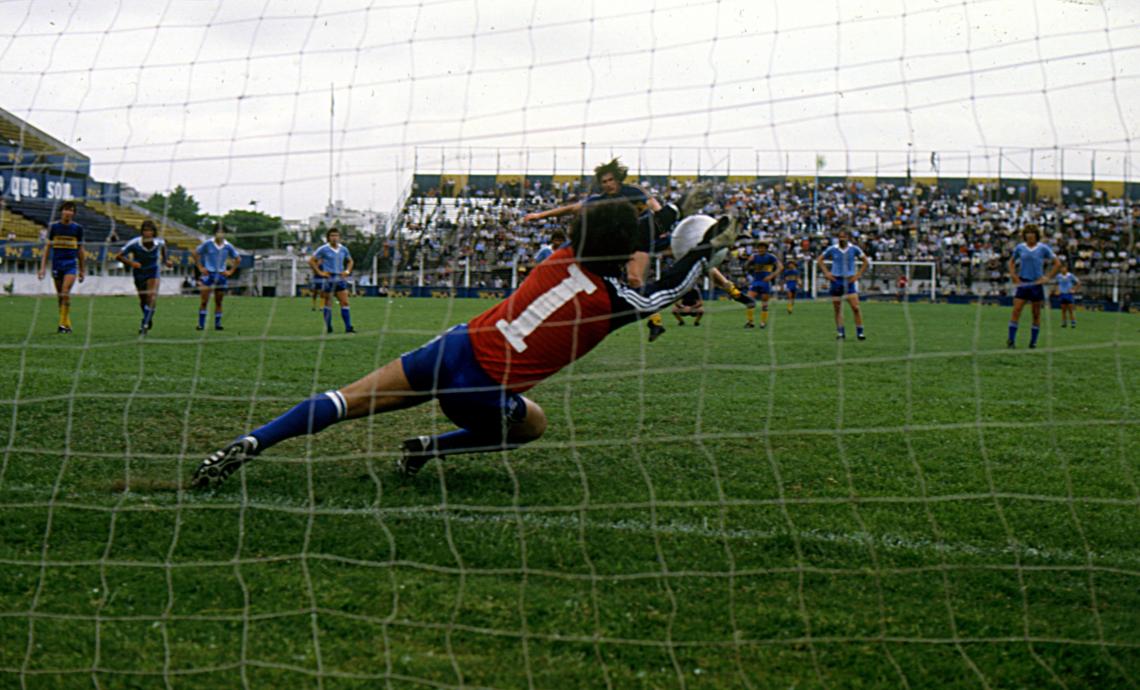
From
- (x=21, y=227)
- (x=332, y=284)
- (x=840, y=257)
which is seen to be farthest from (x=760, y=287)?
(x=21, y=227)

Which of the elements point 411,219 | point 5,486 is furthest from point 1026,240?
point 5,486

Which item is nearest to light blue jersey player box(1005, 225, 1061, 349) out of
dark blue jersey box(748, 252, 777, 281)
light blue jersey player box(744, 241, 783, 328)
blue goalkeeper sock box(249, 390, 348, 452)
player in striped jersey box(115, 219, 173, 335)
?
light blue jersey player box(744, 241, 783, 328)

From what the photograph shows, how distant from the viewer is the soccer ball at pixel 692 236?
4.09m

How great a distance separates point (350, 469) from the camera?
5246 millimetres

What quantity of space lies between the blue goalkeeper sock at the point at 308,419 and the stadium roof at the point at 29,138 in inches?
59.1

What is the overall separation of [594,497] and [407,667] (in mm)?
1939

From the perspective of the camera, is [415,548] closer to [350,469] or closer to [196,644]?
[196,644]

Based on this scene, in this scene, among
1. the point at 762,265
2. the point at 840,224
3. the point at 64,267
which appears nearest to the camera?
the point at 840,224

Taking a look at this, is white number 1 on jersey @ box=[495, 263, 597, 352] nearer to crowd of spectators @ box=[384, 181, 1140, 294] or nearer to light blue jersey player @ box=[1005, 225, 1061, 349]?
crowd of spectators @ box=[384, 181, 1140, 294]

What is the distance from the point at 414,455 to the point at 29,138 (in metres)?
2.46

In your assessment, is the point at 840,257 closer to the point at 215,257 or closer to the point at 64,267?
the point at 215,257

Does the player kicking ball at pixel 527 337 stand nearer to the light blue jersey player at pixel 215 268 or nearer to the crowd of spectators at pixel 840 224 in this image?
the crowd of spectators at pixel 840 224

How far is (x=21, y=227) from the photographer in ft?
26.2

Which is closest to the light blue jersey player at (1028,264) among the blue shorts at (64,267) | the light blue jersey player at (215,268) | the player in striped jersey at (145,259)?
the light blue jersey player at (215,268)
